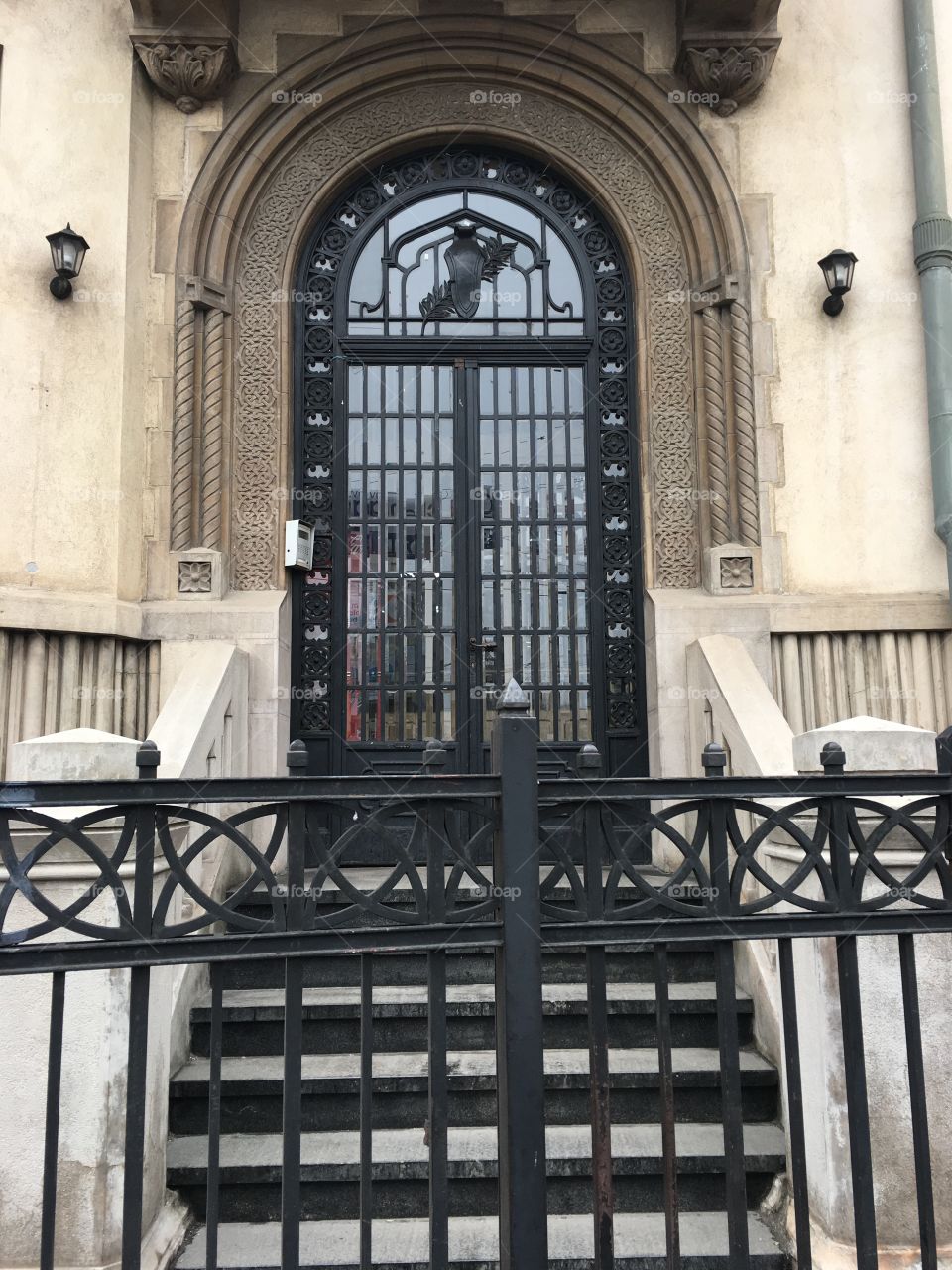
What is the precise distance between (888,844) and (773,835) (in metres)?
0.60

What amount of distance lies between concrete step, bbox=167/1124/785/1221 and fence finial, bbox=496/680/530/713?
6.64 feet

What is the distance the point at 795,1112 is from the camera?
259 centimetres

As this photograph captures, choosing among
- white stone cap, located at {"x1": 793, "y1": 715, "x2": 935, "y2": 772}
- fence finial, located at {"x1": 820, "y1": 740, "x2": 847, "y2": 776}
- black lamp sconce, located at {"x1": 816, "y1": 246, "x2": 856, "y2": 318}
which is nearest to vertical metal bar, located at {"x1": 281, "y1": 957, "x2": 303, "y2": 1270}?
fence finial, located at {"x1": 820, "y1": 740, "x2": 847, "y2": 776}

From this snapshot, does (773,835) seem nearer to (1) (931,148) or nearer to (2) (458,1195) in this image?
(2) (458,1195)

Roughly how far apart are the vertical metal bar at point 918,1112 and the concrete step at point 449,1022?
186 centimetres

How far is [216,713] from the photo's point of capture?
5539 millimetres

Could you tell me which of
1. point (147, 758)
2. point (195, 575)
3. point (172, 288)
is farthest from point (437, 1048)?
point (172, 288)

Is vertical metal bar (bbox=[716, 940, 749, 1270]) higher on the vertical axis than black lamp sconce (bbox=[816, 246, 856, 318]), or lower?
lower

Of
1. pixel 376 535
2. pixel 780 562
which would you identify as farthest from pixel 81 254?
pixel 780 562

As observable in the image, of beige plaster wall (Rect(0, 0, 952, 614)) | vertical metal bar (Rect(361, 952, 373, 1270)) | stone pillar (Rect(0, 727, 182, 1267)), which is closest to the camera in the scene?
vertical metal bar (Rect(361, 952, 373, 1270))

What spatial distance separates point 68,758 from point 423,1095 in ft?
6.63

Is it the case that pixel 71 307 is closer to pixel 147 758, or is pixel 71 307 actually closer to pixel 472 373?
pixel 472 373

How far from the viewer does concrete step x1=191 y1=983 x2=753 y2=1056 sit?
4.41 m

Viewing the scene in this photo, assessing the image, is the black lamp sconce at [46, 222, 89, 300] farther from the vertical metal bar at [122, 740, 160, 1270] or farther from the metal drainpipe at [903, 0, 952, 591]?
the metal drainpipe at [903, 0, 952, 591]
